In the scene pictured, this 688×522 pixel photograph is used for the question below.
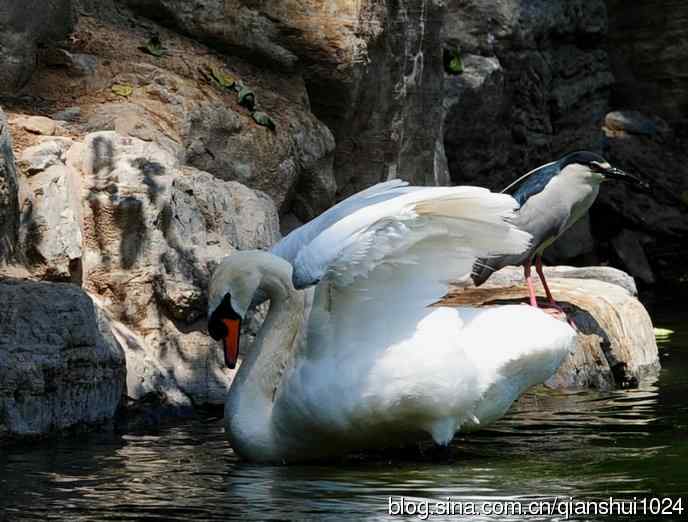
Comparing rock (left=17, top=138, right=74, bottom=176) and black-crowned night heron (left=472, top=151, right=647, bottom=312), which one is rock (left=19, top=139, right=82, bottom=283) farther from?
black-crowned night heron (left=472, top=151, right=647, bottom=312)

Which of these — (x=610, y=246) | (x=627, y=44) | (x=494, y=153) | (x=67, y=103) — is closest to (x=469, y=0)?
(x=494, y=153)

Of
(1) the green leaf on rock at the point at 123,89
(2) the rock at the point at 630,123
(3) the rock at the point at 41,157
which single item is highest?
(2) the rock at the point at 630,123

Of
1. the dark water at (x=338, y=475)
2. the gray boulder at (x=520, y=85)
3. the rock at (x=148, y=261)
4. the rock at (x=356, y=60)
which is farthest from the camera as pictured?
the gray boulder at (x=520, y=85)

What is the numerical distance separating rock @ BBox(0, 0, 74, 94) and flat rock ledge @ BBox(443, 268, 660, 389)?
Answer: 3.32 metres

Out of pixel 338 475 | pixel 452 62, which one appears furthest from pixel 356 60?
pixel 338 475

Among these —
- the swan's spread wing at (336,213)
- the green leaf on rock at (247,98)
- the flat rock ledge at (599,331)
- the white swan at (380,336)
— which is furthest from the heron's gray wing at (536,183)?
the white swan at (380,336)

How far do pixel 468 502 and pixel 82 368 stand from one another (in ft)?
8.46

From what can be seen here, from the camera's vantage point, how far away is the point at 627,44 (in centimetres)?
2003

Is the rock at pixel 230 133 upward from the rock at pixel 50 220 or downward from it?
upward

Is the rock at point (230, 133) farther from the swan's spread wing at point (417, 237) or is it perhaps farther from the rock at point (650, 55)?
the rock at point (650, 55)

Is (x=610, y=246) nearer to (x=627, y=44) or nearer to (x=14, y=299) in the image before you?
(x=627, y=44)

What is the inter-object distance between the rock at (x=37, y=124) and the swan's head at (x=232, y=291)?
2590 mm

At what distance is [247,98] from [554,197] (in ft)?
8.25

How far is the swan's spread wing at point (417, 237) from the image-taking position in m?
6.14
